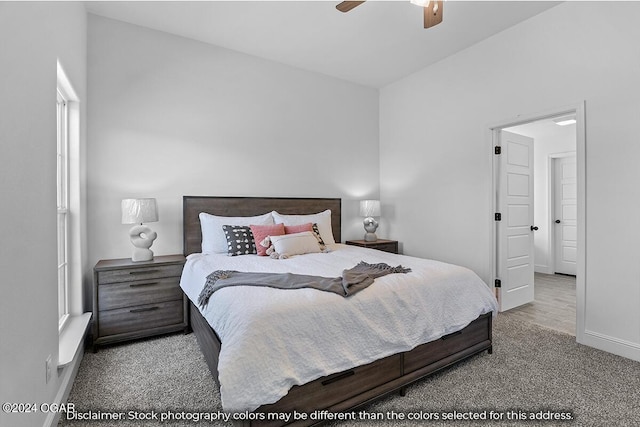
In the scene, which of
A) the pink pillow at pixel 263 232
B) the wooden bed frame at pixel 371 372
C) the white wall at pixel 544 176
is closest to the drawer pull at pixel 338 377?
the wooden bed frame at pixel 371 372

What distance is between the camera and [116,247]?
126 inches

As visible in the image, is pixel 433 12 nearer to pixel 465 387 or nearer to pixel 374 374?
pixel 374 374

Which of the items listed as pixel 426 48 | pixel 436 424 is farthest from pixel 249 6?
pixel 436 424

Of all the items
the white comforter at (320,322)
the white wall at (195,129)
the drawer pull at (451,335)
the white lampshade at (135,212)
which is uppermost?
the white wall at (195,129)

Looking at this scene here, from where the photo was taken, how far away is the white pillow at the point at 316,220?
369 centimetres

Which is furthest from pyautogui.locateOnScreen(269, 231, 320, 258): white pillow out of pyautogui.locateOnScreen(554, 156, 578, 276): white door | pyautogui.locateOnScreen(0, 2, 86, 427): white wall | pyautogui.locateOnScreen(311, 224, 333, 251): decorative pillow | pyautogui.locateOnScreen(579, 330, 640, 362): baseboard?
pyautogui.locateOnScreen(554, 156, 578, 276): white door

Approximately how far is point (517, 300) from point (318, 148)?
3.17 metres

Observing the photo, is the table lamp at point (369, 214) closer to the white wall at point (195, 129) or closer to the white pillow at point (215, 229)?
the white wall at point (195, 129)

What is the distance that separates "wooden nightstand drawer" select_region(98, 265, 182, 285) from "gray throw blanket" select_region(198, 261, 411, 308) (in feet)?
2.94

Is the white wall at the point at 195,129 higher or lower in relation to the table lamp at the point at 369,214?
higher

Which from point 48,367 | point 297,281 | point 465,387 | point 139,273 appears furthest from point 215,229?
point 465,387

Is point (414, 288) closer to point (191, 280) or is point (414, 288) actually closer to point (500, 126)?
point (191, 280)

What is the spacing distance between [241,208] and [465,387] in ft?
9.11

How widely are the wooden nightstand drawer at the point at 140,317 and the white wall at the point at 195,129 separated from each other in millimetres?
675
